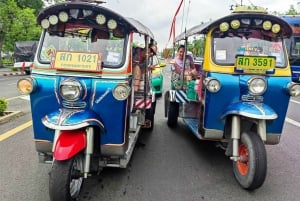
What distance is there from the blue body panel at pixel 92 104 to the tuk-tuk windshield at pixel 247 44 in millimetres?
1884

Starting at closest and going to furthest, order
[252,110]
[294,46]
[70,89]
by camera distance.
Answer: [70,89] < [252,110] < [294,46]

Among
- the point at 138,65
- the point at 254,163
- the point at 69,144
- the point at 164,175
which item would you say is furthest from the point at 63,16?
the point at 254,163

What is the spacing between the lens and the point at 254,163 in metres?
4.39

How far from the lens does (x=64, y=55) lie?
14.0ft

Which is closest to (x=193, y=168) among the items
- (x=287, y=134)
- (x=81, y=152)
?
(x=81, y=152)

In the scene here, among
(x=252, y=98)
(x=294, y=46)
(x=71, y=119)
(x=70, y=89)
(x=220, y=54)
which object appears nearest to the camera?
(x=71, y=119)

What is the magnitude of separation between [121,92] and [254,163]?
1.87 meters

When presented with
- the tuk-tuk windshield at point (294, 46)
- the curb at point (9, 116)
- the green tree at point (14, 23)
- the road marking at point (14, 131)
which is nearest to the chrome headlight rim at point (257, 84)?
the road marking at point (14, 131)

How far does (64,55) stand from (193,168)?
2585mm

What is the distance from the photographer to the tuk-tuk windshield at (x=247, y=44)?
530 cm

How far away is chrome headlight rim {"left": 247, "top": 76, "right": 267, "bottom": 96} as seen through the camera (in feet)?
16.0

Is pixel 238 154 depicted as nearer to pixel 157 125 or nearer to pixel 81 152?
pixel 81 152

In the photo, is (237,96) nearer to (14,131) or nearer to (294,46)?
(14,131)

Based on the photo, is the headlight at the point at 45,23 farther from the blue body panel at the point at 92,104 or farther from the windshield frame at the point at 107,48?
the blue body panel at the point at 92,104
